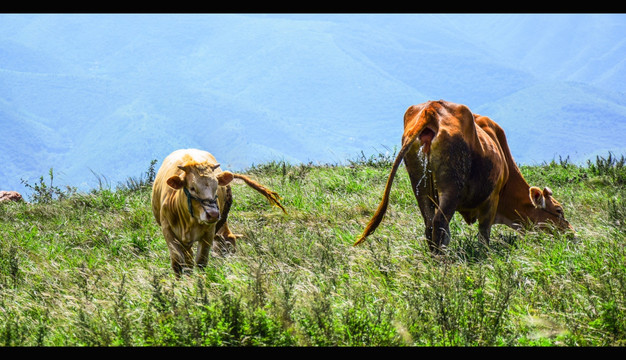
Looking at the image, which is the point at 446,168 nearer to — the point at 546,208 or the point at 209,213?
the point at 546,208

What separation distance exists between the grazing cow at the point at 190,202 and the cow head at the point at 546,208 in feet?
10.9

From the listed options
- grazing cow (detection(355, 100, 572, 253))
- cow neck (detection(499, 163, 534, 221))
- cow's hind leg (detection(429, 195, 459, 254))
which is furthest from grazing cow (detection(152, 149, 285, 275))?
cow neck (detection(499, 163, 534, 221))

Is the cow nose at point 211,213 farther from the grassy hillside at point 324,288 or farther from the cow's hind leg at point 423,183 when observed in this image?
the cow's hind leg at point 423,183

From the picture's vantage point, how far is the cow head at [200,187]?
253 inches

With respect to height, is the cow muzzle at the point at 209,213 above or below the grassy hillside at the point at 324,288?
above

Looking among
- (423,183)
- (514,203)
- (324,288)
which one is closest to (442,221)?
(423,183)

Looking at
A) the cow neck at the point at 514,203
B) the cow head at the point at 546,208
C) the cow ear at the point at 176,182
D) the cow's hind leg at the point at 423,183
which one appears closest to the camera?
the cow ear at the point at 176,182

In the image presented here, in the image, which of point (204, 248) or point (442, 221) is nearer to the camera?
point (442, 221)

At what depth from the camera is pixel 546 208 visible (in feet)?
27.5

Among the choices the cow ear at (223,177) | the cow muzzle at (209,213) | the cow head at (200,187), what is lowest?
the cow muzzle at (209,213)

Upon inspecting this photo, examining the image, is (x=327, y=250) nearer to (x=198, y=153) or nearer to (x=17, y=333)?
(x=198, y=153)

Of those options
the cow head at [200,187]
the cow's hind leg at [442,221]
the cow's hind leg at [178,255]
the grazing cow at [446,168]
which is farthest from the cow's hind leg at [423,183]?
the cow's hind leg at [178,255]

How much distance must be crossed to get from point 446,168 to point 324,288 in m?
2.05

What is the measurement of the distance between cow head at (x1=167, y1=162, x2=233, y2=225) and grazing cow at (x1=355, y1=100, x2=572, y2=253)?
159cm
